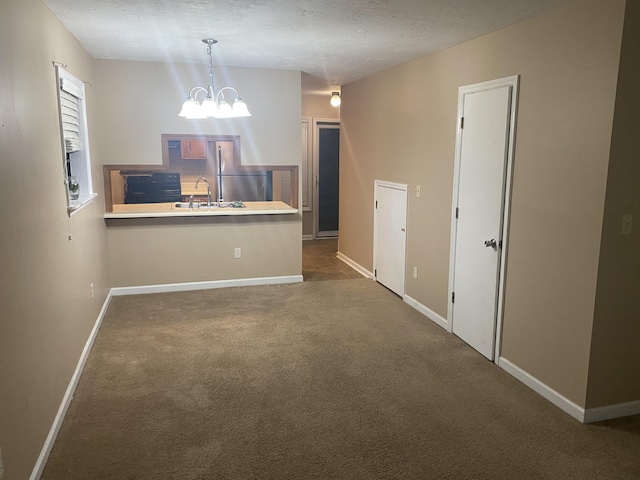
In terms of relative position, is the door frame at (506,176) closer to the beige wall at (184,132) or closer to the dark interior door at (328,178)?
the beige wall at (184,132)

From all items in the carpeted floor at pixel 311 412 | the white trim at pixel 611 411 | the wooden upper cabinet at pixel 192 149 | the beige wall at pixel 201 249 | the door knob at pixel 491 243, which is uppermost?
the wooden upper cabinet at pixel 192 149

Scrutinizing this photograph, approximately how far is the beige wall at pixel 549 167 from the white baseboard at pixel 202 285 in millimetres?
2000

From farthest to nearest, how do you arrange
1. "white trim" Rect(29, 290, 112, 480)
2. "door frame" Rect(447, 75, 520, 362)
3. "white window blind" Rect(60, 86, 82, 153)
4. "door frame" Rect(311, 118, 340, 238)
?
"door frame" Rect(311, 118, 340, 238), "white window blind" Rect(60, 86, 82, 153), "door frame" Rect(447, 75, 520, 362), "white trim" Rect(29, 290, 112, 480)

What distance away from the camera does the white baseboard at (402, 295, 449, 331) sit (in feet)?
14.0

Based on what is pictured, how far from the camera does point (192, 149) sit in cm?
715

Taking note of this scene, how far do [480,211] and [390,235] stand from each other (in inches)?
67.3

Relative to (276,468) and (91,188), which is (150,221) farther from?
(276,468)

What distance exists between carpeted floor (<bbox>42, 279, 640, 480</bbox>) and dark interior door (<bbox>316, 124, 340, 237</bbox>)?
4285 mm

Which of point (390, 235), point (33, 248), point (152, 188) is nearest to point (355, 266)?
point (390, 235)

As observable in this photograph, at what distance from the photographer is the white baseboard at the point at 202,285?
204 inches

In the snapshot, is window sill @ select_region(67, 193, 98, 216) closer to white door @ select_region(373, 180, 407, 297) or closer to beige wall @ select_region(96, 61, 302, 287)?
beige wall @ select_region(96, 61, 302, 287)

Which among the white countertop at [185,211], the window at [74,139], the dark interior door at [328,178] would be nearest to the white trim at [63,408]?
the window at [74,139]

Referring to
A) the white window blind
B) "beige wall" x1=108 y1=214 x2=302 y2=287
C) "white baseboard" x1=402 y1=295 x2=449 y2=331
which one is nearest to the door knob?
"white baseboard" x1=402 y1=295 x2=449 y2=331

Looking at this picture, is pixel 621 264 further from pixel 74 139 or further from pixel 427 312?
pixel 74 139
